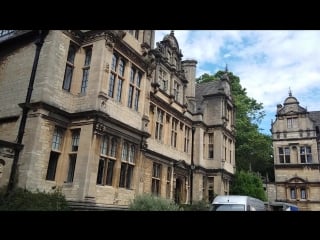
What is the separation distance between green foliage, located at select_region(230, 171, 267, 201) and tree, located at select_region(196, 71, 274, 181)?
6711 millimetres

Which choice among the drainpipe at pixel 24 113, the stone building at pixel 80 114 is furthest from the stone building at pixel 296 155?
the drainpipe at pixel 24 113

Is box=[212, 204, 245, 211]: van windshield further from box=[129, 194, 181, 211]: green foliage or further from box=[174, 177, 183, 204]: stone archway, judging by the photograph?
box=[174, 177, 183, 204]: stone archway

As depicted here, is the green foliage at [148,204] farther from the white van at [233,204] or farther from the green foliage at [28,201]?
the green foliage at [28,201]

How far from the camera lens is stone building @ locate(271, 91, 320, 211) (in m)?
29.5

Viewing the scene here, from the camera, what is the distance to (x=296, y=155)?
31031mm

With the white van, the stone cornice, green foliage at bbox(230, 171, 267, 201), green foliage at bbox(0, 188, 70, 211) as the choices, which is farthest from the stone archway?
the stone cornice

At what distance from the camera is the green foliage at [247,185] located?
24.4 metres

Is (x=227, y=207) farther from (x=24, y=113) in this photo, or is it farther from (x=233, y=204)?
(x=24, y=113)

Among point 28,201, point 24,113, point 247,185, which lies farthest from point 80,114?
point 247,185

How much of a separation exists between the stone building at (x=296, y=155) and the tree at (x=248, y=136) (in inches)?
94.6

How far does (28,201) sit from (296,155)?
92.7 ft

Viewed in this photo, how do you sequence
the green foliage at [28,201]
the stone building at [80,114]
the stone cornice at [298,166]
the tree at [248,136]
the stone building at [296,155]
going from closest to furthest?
the green foliage at [28,201] < the stone building at [80,114] < the stone building at [296,155] < the stone cornice at [298,166] < the tree at [248,136]
